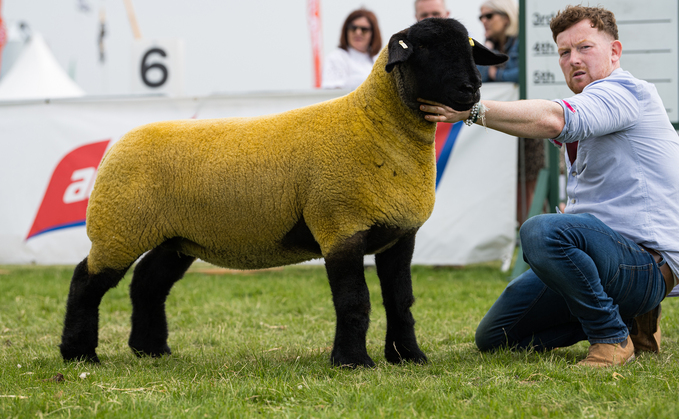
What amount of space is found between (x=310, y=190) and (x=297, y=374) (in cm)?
75

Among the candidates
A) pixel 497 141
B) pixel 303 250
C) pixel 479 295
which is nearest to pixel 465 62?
pixel 303 250

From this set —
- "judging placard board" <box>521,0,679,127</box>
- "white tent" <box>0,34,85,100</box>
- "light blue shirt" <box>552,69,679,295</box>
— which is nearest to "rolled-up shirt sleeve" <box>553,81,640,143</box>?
"light blue shirt" <box>552,69,679,295</box>

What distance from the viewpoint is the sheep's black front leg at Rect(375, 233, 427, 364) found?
2.82 meters

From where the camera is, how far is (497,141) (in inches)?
229

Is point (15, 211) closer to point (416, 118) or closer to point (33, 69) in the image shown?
point (416, 118)

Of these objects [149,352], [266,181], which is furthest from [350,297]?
[149,352]

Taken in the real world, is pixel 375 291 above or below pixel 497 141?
below

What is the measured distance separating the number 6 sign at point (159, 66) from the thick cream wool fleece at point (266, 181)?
745cm

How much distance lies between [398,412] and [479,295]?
280cm

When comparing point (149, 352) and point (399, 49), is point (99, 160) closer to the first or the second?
point (149, 352)

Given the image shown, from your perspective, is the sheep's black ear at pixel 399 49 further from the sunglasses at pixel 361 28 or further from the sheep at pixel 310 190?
the sunglasses at pixel 361 28

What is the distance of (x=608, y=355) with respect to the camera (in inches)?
105

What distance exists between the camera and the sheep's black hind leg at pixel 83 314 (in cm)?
293

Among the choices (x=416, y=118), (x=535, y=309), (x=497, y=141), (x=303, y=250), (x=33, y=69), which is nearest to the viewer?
(x=416, y=118)
